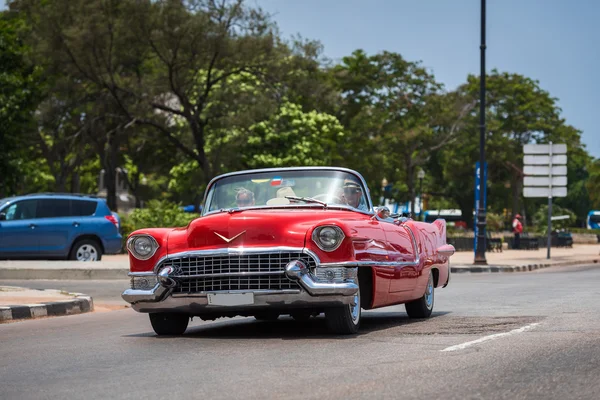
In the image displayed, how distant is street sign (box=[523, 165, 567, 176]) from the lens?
3912cm

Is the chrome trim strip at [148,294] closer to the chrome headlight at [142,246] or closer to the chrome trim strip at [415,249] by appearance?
the chrome headlight at [142,246]

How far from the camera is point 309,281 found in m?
9.97

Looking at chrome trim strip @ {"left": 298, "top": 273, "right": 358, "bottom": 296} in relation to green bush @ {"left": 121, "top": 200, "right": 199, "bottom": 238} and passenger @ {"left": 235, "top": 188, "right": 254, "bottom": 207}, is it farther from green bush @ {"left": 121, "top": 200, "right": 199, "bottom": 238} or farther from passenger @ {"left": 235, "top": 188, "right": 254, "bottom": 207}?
→ green bush @ {"left": 121, "top": 200, "right": 199, "bottom": 238}

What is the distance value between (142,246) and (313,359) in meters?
2.91

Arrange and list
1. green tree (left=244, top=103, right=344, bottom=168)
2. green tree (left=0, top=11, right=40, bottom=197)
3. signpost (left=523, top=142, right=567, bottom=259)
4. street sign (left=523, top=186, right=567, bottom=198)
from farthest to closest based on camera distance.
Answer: green tree (left=244, top=103, right=344, bottom=168)
green tree (left=0, top=11, right=40, bottom=197)
street sign (left=523, top=186, right=567, bottom=198)
signpost (left=523, top=142, right=567, bottom=259)

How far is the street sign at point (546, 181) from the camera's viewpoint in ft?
128

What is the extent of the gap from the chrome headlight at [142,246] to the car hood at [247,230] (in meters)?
0.19

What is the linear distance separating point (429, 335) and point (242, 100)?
41.6 metres

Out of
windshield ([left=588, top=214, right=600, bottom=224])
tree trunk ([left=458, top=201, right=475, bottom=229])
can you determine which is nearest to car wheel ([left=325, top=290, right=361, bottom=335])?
tree trunk ([left=458, top=201, right=475, bottom=229])

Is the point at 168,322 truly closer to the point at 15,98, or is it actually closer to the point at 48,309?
the point at 48,309

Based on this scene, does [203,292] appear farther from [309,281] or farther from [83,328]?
[83,328]

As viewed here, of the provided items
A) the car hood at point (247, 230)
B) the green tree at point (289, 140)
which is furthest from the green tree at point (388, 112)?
the car hood at point (247, 230)

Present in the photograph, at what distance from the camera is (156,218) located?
1545 inches

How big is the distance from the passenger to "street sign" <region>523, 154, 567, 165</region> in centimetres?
2827
